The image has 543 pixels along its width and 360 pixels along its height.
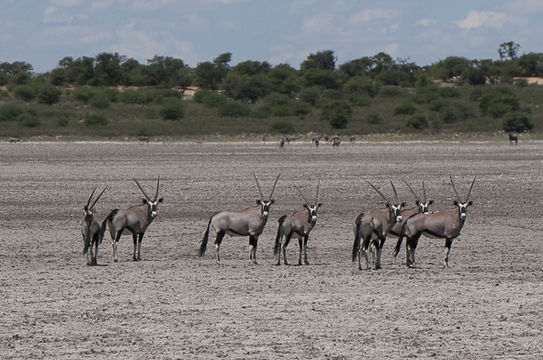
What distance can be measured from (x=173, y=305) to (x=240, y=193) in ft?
50.2

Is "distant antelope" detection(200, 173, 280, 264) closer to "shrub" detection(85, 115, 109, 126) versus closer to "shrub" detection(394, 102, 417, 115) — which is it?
"shrub" detection(85, 115, 109, 126)

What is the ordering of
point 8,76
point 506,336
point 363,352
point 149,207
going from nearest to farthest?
point 363,352 < point 506,336 < point 149,207 < point 8,76

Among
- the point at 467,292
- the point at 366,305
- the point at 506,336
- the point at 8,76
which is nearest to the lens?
the point at 506,336

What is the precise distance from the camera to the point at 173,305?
35.2 feet

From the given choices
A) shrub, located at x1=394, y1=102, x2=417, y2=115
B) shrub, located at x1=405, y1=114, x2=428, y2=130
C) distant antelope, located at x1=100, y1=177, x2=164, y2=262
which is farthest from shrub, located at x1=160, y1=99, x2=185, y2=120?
distant antelope, located at x1=100, y1=177, x2=164, y2=262

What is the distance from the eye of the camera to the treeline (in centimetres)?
9112

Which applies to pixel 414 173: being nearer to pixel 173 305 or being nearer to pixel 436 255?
pixel 436 255

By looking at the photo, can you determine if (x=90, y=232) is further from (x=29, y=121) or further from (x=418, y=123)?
(x=29, y=121)

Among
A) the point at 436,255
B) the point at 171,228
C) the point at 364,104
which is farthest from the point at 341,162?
the point at 364,104

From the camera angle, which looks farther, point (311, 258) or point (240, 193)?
point (240, 193)

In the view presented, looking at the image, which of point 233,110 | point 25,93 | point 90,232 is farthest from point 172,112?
point 90,232

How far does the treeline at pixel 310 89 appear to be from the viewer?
299 feet

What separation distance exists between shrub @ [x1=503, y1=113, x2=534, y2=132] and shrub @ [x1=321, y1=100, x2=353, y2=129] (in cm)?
1454

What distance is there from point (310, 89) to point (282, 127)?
3228 cm
